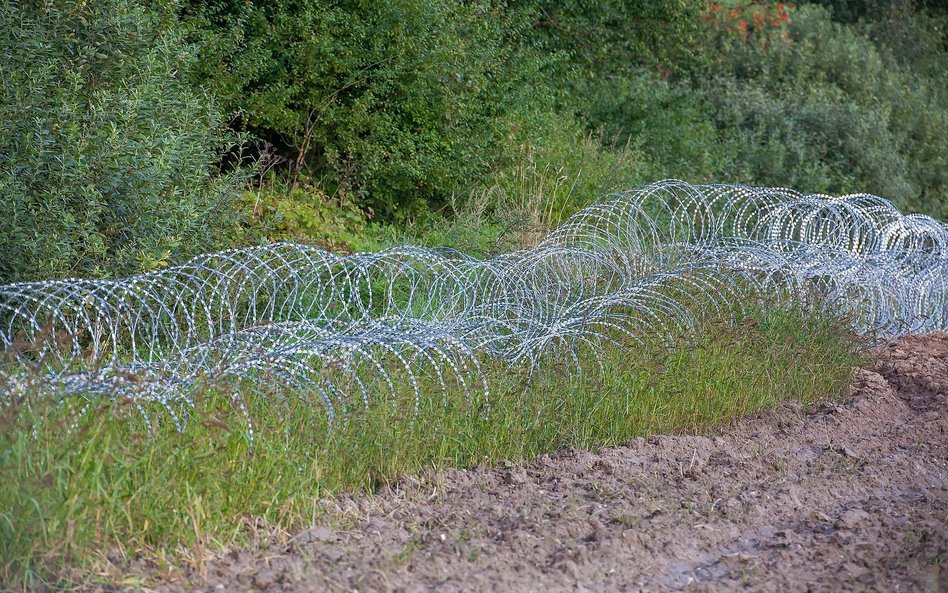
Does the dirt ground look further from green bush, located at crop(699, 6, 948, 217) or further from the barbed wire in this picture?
green bush, located at crop(699, 6, 948, 217)

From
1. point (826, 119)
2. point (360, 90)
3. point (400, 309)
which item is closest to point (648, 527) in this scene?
point (400, 309)

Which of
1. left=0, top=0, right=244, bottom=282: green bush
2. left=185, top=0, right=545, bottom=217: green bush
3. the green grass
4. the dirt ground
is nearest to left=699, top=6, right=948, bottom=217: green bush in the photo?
left=185, top=0, right=545, bottom=217: green bush

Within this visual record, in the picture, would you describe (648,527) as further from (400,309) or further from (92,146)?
(92,146)

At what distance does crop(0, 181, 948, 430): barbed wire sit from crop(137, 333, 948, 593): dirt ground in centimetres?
68

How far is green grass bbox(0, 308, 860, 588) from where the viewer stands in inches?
155

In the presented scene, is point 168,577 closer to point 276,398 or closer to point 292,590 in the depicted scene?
point 292,590

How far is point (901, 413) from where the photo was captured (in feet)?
24.0

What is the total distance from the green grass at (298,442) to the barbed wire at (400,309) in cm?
15

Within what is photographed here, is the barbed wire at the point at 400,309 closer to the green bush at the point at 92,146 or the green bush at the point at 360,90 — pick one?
the green bush at the point at 92,146

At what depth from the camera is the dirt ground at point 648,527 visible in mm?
4102

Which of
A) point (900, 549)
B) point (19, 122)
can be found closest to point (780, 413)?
point (900, 549)

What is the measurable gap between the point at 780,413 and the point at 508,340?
179 centimetres

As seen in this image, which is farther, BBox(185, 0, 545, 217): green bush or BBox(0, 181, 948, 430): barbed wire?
BBox(185, 0, 545, 217): green bush

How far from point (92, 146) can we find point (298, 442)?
3004mm
